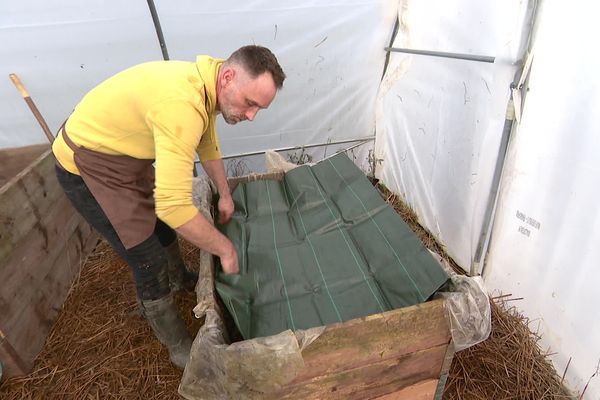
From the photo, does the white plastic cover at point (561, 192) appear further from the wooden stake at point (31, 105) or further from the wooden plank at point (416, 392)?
the wooden stake at point (31, 105)

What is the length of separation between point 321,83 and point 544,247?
1.98 m

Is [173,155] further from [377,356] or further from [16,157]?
[16,157]

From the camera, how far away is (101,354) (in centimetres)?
185

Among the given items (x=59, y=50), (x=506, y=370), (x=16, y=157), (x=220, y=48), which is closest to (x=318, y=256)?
(x=506, y=370)

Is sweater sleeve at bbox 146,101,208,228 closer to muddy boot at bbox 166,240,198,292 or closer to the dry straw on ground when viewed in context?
muddy boot at bbox 166,240,198,292

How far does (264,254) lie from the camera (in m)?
1.52

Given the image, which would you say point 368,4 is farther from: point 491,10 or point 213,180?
point 213,180

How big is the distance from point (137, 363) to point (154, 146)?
1204mm

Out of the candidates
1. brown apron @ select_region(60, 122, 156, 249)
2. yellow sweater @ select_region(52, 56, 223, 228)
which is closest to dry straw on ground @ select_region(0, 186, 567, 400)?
brown apron @ select_region(60, 122, 156, 249)

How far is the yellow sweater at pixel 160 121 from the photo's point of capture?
106cm

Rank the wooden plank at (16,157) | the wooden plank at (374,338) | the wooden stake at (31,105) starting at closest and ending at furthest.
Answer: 1. the wooden plank at (374,338)
2. the wooden stake at (31,105)
3. the wooden plank at (16,157)

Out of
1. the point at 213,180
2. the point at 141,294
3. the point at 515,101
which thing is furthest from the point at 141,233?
the point at 515,101

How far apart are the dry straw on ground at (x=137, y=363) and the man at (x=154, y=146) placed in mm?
322

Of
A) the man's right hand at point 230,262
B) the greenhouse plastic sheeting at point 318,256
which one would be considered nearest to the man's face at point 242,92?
the man's right hand at point 230,262
